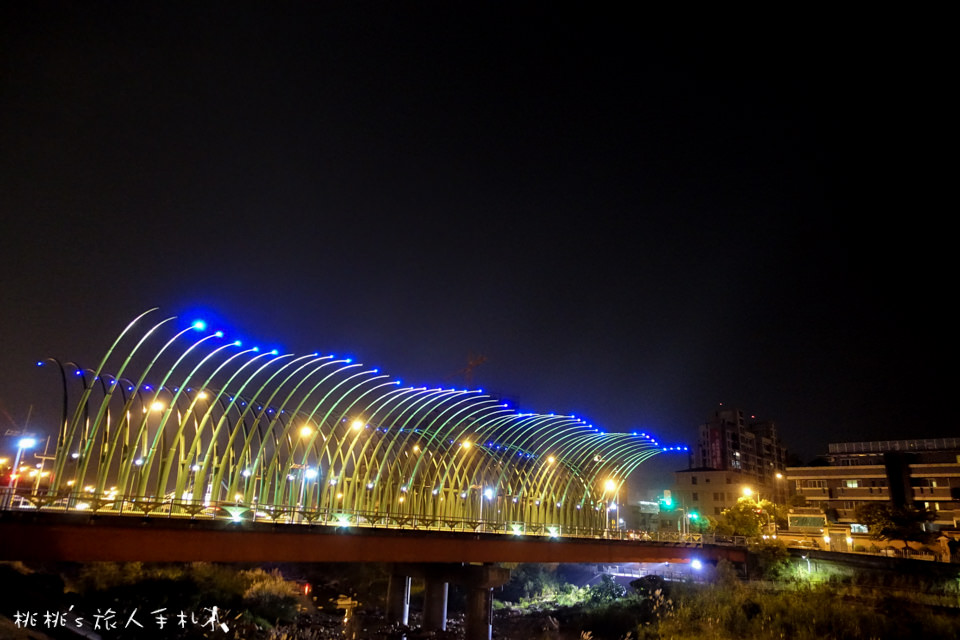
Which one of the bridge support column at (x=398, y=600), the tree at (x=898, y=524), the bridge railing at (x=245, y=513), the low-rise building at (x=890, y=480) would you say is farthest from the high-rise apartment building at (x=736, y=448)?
the bridge support column at (x=398, y=600)

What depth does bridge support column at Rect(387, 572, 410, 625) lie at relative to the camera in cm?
5381

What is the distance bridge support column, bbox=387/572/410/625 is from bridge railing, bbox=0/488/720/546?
6.40 m

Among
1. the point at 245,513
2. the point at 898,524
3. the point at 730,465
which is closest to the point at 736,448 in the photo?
the point at 730,465

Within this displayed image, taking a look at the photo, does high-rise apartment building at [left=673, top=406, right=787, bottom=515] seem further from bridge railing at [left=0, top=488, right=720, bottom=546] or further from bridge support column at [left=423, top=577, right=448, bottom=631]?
bridge support column at [left=423, top=577, right=448, bottom=631]

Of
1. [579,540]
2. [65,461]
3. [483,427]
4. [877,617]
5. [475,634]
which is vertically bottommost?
[475,634]

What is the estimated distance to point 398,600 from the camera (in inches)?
2125

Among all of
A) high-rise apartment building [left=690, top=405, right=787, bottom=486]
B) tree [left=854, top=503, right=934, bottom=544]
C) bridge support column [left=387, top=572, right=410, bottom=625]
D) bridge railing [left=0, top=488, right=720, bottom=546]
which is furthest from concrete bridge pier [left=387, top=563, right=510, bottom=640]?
high-rise apartment building [left=690, top=405, right=787, bottom=486]

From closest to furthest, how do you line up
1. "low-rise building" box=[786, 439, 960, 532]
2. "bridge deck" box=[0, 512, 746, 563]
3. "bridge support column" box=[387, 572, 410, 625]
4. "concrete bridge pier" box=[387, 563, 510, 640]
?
"bridge deck" box=[0, 512, 746, 563] → "concrete bridge pier" box=[387, 563, 510, 640] → "bridge support column" box=[387, 572, 410, 625] → "low-rise building" box=[786, 439, 960, 532]

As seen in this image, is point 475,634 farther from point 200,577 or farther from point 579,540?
point 200,577

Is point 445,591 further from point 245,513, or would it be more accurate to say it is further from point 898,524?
point 898,524

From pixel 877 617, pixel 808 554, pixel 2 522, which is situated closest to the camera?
pixel 2 522

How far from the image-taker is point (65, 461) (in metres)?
31.2

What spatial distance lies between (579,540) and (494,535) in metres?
9.87

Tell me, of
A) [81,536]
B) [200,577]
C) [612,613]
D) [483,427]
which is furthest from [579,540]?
[81,536]
